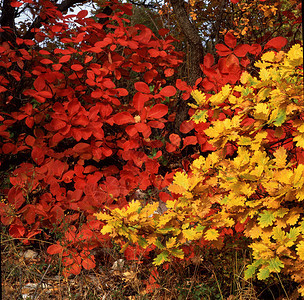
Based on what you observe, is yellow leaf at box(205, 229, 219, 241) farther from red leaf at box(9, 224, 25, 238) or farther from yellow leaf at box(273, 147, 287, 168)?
red leaf at box(9, 224, 25, 238)

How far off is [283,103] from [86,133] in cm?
136

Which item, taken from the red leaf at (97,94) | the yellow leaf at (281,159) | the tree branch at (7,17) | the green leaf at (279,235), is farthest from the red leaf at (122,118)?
the tree branch at (7,17)

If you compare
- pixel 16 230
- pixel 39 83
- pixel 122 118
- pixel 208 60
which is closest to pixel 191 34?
pixel 208 60

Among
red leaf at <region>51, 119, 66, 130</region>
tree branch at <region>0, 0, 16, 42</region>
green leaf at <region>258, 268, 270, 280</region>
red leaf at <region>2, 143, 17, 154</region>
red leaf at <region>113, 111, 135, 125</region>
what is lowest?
green leaf at <region>258, 268, 270, 280</region>

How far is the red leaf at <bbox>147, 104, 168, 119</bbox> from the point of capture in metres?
2.36

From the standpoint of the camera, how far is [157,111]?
237 centimetres

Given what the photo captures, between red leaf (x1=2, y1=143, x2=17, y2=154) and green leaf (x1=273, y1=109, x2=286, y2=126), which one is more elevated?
green leaf (x1=273, y1=109, x2=286, y2=126)

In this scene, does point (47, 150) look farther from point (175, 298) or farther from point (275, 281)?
point (275, 281)

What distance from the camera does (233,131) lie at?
64.4 inches

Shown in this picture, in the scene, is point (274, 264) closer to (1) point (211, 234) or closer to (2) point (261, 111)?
(1) point (211, 234)

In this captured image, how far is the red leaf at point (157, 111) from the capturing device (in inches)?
92.8

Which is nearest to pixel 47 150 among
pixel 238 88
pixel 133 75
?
pixel 238 88

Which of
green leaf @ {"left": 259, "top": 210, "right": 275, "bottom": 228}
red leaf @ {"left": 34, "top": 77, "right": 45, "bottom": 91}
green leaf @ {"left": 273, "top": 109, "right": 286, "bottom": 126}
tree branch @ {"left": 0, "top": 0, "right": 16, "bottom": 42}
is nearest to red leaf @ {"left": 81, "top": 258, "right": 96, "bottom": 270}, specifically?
green leaf @ {"left": 259, "top": 210, "right": 275, "bottom": 228}

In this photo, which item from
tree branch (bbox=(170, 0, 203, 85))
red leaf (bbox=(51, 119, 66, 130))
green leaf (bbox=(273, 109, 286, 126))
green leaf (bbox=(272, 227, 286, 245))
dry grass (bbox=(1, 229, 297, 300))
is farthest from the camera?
tree branch (bbox=(170, 0, 203, 85))
